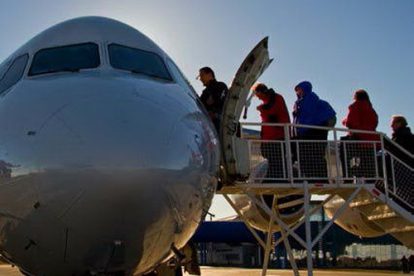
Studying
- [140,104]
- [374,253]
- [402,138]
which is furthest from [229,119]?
[374,253]

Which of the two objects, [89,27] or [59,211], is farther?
[89,27]

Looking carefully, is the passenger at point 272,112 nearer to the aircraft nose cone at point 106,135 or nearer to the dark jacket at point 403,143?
the dark jacket at point 403,143

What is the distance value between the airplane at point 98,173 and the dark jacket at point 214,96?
301cm

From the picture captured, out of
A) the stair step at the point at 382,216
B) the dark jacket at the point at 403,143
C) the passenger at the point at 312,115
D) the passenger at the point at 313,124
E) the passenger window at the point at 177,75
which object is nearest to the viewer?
the passenger window at the point at 177,75

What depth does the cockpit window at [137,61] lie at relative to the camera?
6.87 meters

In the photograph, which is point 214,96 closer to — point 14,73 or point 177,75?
point 177,75

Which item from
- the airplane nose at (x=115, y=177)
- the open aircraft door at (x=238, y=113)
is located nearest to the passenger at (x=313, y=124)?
the open aircraft door at (x=238, y=113)

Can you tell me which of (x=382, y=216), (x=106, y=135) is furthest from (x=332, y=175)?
(x=106, y=135)

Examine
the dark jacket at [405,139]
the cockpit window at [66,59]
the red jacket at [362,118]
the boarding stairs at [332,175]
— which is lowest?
the boarding stairs at [332,175]

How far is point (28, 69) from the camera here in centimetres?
694

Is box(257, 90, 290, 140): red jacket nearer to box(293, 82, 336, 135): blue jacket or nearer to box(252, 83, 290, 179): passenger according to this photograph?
box(252, 83, 290, 179): passenger

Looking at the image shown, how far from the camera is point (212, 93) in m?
9.73

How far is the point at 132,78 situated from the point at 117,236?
1938mm

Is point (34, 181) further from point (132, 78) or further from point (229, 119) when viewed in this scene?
point (229, 119)
